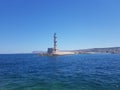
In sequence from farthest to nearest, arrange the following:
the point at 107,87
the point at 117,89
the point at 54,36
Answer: the point at 54,36
the point at 107,87
the point at 117,89

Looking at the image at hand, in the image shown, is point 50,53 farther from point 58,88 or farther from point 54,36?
point 58,88

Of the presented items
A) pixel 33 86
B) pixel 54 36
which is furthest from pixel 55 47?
pixel 33 86

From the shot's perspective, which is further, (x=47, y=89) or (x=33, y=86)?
(x=33, y=86)

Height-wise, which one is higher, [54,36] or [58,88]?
[54,36]

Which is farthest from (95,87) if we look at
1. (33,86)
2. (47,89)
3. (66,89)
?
(33,86)

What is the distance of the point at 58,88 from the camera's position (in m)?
24.3

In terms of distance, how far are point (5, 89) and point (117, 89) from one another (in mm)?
14343

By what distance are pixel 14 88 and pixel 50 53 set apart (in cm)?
13562

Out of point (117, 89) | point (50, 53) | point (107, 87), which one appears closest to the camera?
point (117, 89)

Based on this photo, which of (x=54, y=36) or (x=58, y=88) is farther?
(x=54, y=36)

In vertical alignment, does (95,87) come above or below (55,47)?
below

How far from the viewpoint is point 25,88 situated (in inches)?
969

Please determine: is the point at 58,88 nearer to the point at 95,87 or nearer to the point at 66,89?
the point at 66,89

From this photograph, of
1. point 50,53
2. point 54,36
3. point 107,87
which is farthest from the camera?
A: point 50,53
